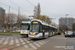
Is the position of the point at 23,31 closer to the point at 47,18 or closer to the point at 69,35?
the point at 69,35

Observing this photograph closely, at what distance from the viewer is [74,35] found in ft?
99.3

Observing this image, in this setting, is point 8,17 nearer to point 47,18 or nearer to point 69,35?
point 47,18

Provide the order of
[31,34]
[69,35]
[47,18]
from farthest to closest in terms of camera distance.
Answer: [47,18] < [69,35] < [31,34]

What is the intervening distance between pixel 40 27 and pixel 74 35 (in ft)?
55.7

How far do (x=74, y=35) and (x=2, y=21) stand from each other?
35.6 metres

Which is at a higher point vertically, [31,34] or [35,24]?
[35,24]

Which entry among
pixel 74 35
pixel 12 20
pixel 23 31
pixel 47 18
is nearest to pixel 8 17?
pixel 12 20

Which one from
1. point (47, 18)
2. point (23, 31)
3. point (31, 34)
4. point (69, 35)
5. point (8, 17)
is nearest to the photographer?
point (31, 34)

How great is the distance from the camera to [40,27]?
17500mm

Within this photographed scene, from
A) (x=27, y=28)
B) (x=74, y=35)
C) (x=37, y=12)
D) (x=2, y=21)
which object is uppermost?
(x=37, y=12)

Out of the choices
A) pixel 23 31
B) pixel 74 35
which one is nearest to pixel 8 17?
pixel 23 31

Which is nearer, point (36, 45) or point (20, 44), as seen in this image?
point (36, 45)

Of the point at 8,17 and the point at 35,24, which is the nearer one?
the point at 35,24

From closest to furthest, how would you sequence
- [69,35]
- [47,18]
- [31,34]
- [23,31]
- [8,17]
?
[31,34] < [23,31] < [69,35] < [8,17] < [47,18]
